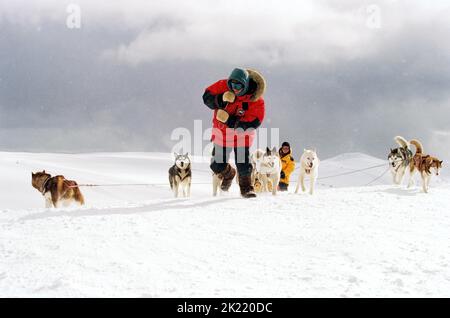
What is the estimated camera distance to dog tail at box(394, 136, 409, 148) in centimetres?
1074

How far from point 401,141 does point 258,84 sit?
200 inches

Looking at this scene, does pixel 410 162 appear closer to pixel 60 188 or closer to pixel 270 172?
pixel 270 172

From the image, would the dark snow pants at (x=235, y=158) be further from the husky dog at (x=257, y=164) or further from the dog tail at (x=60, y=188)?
the dog tail at (x=60, y=188)

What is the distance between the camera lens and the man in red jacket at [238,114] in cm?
745

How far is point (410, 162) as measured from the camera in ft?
33.0

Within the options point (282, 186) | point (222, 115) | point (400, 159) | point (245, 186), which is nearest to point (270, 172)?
point (245, 186)

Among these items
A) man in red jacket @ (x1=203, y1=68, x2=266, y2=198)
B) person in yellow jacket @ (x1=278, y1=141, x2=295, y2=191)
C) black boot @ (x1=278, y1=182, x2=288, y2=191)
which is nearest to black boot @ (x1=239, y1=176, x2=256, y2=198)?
man in red jacket @ (x1=203, y1=68, x2=266, y2=198)

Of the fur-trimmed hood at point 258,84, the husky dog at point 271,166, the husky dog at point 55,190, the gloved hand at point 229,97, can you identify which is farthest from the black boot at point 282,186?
the husky dog at point 55,190

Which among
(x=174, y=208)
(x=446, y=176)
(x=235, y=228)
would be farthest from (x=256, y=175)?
(x=446, y=176)

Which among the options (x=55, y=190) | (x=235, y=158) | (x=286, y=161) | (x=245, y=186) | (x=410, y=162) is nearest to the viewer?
(x=55, y=190)

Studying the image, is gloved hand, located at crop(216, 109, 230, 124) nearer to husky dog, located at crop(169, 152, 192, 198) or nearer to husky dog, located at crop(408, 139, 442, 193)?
husky dog, located at crop(169, 152, 192, 198)

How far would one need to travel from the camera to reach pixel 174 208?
6.36 metres

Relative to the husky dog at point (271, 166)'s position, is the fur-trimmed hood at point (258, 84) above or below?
above
